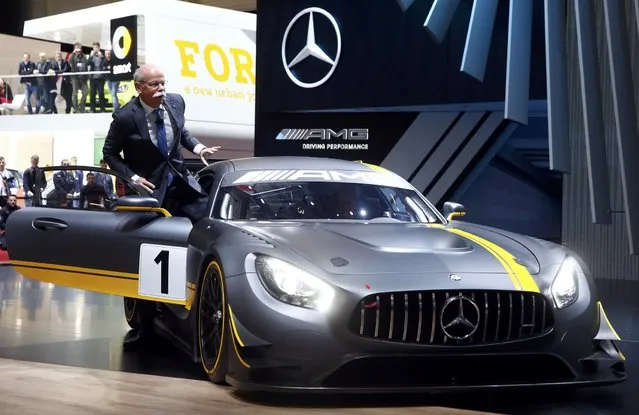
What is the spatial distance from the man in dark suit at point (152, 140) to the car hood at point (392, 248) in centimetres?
171

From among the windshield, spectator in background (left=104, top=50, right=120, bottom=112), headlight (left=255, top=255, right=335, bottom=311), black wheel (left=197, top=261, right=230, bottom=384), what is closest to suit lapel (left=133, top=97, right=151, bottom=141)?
the windshield

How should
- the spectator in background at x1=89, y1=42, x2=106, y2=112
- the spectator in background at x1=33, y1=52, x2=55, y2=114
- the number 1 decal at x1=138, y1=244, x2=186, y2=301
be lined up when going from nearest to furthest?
the number 1 decal at x1=138, y1=244, x2=186, y2=301 < the spectator in background at x1=89, y1=42, x2=106, y2=112 < the spectator in background at x1=33, y1=52, x2=55, y2=114

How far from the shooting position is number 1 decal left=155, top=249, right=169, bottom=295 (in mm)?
5551

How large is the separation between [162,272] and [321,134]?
35.1ft

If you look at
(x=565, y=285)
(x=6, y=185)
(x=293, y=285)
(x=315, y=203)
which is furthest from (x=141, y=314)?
(x=6, y=185)

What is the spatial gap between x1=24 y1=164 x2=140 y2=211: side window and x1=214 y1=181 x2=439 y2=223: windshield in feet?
2.91

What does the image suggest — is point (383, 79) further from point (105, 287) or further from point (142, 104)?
point (105, 287)

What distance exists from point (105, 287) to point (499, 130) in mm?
9705

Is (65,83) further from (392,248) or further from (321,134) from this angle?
(392,248)

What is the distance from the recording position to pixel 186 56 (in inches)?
877

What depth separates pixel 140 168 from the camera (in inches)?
266

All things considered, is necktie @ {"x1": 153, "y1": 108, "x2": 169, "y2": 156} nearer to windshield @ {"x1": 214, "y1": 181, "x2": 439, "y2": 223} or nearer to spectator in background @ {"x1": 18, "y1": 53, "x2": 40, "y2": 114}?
windshield @ {"x1": 214, "y1": 181, "x2": 439, "y2": 223}

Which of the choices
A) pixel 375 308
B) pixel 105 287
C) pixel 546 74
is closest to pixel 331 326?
pixel 375 308

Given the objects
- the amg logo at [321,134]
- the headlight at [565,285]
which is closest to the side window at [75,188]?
the headlight at [565,285]
